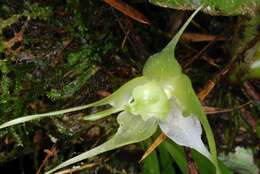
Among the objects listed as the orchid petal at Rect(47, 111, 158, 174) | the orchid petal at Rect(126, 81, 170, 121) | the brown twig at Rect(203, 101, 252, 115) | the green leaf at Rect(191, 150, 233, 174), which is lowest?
the green leaf at Rect(191, 150, 233, 174)

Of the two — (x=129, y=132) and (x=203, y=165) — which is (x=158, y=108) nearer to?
(x=129, y=132)

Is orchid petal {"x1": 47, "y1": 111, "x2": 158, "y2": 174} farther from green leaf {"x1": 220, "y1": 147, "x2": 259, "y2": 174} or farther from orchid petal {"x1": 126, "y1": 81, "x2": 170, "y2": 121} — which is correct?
green leaf {"x1": 220, "y1": 147, "x2": 259, "y2": 174}

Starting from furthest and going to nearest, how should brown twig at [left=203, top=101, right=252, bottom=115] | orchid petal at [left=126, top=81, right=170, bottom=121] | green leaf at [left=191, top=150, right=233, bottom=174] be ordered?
brown twig at [left=203, top=101, right=252, bottom=115]
green leaf at [left=191, top=150, right=233, bottom=174]
orchid petal at [left=126, top=81, right=170, bottom=121]

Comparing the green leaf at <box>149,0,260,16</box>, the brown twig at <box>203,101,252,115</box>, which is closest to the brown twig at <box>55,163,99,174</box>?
the brown twig at <box>203,101,252,115</box>

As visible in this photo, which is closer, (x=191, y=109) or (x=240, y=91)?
(x=191, y=109)

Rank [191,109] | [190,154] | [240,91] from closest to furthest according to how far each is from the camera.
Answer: [191,109] → [190,154] → [240,91]

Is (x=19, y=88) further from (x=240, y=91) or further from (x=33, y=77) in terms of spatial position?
(x=240, y=91)

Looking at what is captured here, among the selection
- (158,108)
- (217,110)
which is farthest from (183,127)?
(217,110)

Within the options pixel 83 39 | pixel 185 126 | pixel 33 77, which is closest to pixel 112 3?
pixel 83 39
